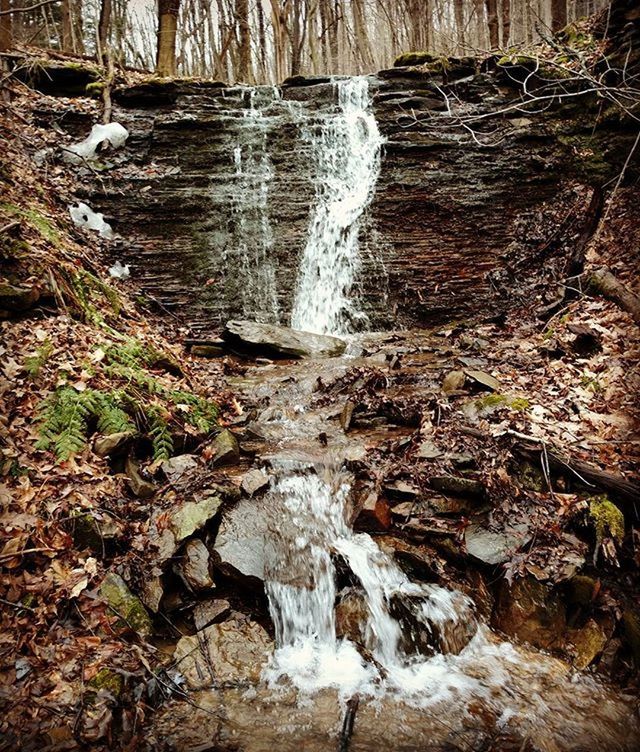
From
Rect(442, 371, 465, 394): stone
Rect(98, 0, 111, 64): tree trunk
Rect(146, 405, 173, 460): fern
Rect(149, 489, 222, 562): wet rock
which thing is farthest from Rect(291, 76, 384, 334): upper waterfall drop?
Rect(98, 0, 111, 64): tree trunk

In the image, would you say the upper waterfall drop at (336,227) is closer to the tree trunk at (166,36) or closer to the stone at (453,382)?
the stone at (453,382)

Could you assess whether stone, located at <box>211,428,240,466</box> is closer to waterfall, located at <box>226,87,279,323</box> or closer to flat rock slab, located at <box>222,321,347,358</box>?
flat rock slab, located at <box>222,321,347,358</box>

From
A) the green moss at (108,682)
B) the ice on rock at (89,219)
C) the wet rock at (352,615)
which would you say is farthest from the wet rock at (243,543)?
the ice on rock at (89,219)

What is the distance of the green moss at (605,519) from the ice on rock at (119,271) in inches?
320

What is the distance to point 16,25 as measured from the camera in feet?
60.3

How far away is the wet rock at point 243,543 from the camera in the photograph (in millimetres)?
3736

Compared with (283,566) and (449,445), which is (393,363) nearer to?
(449,445)

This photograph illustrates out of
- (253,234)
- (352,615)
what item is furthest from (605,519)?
(253,234)

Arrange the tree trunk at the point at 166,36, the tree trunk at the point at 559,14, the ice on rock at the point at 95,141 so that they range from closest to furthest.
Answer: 1. the ice on rock at the point at 95,141
2. the tree trunk at the point at 166,36
3. the tree trunk at the point at 559,14

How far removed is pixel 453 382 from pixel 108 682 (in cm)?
471

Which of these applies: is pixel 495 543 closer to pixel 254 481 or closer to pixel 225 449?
pixel 254 481

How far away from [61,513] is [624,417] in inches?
202

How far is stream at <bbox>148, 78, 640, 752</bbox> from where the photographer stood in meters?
2.87

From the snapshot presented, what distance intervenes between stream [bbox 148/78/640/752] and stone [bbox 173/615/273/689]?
0.07 meters
